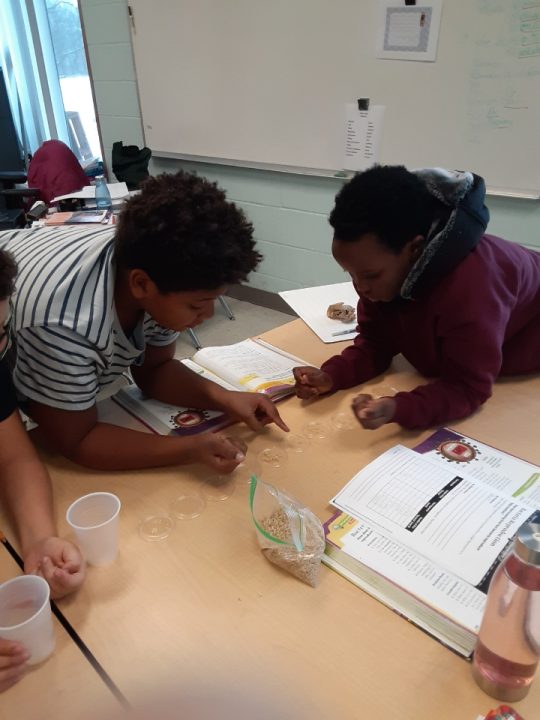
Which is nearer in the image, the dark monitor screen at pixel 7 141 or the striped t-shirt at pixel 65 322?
the striped t-shirt at pixel 65 322

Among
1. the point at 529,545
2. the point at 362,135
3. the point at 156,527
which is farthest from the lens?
the point at 362,135

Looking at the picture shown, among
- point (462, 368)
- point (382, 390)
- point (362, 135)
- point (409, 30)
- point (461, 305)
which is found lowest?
point (382, 390)

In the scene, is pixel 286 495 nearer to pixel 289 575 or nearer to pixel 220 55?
pixel 289 575

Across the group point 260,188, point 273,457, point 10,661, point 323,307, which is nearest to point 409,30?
point 260,188

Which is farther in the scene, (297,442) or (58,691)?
(297,442)

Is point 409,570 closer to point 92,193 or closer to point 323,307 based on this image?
point 323,307

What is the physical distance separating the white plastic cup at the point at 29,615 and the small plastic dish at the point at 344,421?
24.0 inches

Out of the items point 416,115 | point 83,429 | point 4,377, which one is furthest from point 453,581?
point 416,115

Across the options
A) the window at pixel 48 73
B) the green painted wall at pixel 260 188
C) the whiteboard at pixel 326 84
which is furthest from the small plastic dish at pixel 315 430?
the window at pixel 48 73

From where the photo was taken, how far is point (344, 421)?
1.10 metres

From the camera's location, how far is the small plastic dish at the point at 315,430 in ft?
3.45

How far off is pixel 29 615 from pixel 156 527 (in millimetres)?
220

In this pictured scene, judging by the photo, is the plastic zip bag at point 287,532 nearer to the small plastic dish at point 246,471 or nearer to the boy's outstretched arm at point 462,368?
the small plastic dish at point 246,471

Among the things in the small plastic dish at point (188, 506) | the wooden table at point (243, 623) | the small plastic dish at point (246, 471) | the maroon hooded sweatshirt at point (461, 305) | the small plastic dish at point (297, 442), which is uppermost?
the maroon hooded sweatshirt at point (461, 305)
